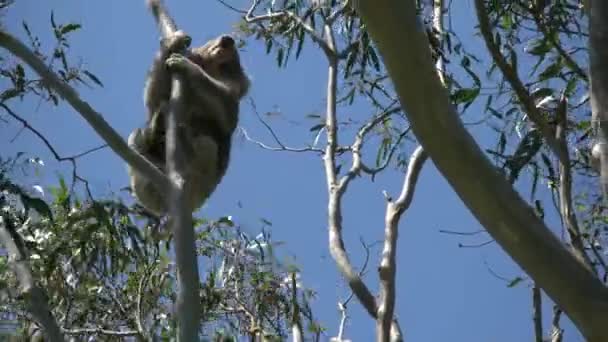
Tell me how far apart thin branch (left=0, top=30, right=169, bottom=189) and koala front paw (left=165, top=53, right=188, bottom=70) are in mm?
1751

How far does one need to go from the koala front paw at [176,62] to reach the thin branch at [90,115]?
175cm

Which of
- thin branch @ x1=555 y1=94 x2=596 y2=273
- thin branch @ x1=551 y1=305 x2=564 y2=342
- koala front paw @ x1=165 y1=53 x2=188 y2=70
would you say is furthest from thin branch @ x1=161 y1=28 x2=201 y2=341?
thin branch @ x1=551 y1=305 x2=564 y2=342

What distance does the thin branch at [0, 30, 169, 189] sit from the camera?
303cm

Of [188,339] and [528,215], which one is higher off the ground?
[528,215]

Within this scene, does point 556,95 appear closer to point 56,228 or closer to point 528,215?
point 528,215

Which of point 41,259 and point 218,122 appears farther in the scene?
point 218,122

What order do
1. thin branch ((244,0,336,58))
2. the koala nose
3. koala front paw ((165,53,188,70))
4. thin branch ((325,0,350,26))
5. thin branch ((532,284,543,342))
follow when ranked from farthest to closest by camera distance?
the koala nose < thin branch ((325,0,350,26)) < thin branch ((244,0,336,58)) < koala front paw ((165,53,188,70)) < thin branch ((532,284,543,342))

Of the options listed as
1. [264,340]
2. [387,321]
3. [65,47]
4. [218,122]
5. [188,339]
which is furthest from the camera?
[218,122]

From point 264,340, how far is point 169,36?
2.20m

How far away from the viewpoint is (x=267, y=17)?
22.1 feet

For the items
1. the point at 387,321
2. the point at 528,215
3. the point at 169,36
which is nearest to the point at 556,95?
the point at 387,321

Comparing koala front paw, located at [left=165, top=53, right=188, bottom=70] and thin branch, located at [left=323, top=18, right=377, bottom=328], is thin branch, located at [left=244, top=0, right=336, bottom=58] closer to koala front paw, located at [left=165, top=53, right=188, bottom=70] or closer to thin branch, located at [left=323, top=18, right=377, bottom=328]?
thin branch, located at [left=323, top=18, right=377, bottom=328]

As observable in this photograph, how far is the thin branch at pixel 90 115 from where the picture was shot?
303 centimetres

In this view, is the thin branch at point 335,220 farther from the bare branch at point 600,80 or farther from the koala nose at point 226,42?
the bare branch at point 600,80
